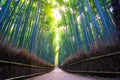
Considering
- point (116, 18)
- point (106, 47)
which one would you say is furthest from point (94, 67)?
point (116, 18)

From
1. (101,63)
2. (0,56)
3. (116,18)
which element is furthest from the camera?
(101,63)

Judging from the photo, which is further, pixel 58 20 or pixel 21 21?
pixel 58 20

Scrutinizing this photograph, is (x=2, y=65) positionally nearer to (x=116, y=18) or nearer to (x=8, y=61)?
(x=8, y=61)

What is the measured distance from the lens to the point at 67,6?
376 inches

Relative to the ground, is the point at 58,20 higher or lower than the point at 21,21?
higher

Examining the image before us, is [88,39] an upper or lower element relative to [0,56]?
upper

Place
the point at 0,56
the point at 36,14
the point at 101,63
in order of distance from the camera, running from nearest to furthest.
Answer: the point at 0,56 → the point at 101,63 → the point at 36,14

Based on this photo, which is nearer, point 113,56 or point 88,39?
point 113,56

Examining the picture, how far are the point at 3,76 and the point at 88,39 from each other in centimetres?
399

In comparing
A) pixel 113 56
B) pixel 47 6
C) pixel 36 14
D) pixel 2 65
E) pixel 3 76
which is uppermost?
pixel 47 6

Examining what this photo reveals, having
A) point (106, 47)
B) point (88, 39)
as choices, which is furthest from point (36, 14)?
point (106, 47)

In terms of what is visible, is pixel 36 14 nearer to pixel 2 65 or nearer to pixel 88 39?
pixel 88 39

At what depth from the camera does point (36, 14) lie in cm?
810

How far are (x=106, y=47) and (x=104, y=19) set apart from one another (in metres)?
0.72
